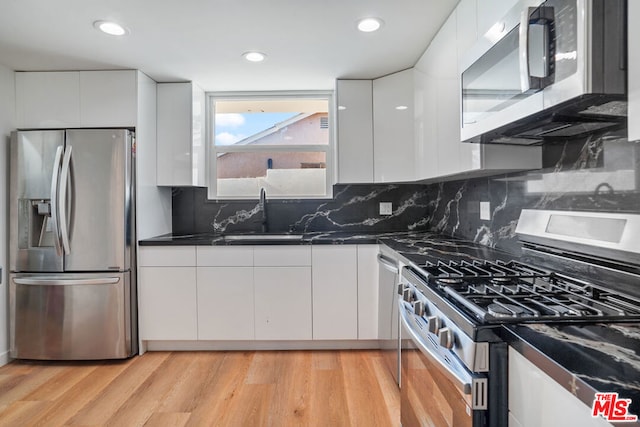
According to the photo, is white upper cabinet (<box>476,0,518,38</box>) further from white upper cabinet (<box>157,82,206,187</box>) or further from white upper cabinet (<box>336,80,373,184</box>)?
white upper cabinet (<box>157,82,206,187</box>)

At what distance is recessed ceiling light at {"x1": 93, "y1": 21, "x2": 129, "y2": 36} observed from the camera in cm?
196

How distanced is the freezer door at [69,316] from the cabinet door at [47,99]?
1.13m

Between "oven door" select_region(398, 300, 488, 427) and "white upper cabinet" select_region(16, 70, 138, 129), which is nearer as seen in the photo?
"oven door" select_region(398, 300, 488, 427)

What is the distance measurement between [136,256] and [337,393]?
173 centimetres

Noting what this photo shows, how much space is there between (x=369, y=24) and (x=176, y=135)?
176 centimetres

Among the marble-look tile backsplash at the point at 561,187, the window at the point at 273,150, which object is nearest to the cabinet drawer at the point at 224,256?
the window at the point at 273,150

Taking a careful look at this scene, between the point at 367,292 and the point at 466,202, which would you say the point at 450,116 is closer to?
the point at 466,202

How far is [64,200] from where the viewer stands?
242 centimetres

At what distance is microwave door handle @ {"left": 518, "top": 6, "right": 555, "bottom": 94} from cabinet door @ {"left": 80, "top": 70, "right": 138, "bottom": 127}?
2.52m

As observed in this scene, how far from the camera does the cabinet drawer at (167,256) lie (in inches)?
102

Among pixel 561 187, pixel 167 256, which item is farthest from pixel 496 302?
pixel 167 256

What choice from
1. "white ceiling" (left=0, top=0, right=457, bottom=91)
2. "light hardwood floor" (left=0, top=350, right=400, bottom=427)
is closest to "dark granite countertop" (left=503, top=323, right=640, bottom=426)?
"light hardwood floor" (left=0, top=350, right=400, bottom=427)

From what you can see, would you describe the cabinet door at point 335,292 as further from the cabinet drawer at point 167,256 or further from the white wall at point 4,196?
the white wall at point 4,196

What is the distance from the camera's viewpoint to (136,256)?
2.60 metres
